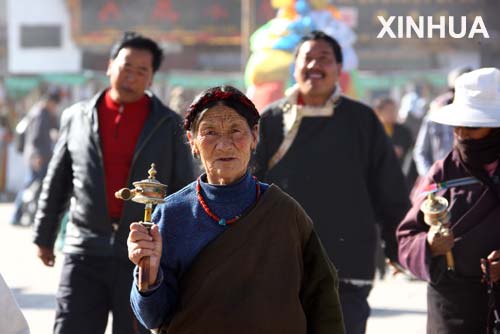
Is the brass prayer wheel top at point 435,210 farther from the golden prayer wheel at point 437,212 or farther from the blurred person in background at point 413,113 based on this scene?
the blurred person in background at point 413,113

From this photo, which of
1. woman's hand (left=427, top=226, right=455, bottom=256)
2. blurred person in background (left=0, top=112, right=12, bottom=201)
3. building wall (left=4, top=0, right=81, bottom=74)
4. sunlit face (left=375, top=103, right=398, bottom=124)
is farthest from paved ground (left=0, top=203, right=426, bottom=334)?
building wall (left=4, top=0, right=81, bottom=74)

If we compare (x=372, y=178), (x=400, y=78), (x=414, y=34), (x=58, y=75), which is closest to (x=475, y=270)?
(x=372, y=178)

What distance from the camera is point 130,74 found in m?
5.84

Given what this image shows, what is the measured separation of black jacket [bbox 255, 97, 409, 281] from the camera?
569 centimetres

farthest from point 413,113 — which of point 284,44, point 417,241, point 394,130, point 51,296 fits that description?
point 417,241

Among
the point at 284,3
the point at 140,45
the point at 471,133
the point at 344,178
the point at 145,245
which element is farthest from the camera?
the point at 284,3

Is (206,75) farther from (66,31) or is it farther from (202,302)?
(202,302)

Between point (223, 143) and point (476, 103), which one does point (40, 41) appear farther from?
point (223, 143)

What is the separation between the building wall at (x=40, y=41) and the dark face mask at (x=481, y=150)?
821 inches

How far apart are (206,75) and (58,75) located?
3300 millimetres

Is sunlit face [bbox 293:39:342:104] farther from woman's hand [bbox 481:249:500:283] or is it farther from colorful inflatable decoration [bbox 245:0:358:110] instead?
colorful inflatable decoration [bbox 245:0:358:110]

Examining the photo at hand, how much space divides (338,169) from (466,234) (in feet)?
3.44

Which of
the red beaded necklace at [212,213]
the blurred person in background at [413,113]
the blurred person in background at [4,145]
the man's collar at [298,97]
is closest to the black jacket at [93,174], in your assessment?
the man's collar at [298,97]

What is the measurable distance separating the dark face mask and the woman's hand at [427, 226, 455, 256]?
32cm
